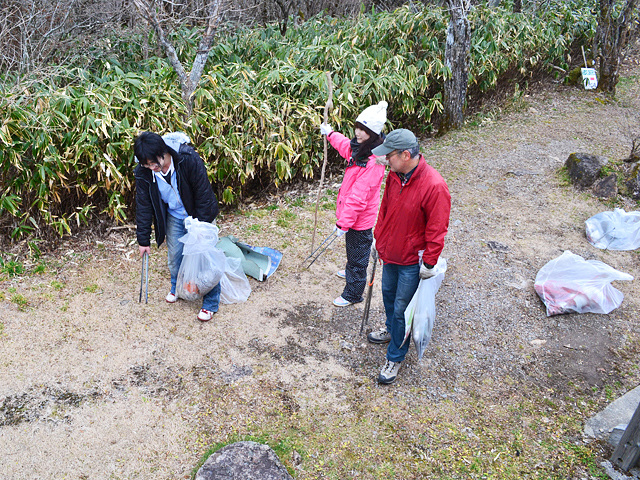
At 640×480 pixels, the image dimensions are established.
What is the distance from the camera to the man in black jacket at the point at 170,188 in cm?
296

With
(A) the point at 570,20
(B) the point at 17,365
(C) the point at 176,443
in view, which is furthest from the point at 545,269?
(A) the point at 570,20

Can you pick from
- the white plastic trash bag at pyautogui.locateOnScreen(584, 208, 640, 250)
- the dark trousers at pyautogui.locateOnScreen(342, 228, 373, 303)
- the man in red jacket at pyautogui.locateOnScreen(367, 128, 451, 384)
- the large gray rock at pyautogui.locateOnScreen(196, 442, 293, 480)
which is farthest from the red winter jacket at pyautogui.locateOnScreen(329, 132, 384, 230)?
the white plastic trash bag at pyautogui.locateOnScreen(584, 208, 640, 250)

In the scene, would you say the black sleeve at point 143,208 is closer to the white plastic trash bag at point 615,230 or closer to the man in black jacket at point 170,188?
the man in black jacket at point 170,188

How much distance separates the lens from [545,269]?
4086mm

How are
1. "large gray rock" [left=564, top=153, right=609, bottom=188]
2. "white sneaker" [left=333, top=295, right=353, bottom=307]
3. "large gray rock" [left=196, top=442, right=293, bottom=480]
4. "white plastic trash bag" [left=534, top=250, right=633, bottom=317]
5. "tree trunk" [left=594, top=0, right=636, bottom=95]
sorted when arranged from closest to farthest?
"large gray rock" [left=196, top=442, right=293, bottom=480], "white plastic trash bag" [left=534, top=250, right=633, bottom=317], "white sneaker" [left=333, top=295, right=353, bottom=307], "large gray rock" [left=564, top=153, right=609, bottom=188], "tree trunk" [left=594, top=0, right=636, bottom=95]

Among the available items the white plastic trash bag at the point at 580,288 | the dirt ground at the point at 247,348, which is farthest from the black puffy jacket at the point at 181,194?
the white plastic trash bag at the point at 580,288

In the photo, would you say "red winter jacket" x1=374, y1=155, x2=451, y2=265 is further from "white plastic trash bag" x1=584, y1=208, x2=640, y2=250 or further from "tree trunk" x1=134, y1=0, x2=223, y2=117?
"white plastic trash bag" x1=584, y1=208, x2=640, y2=250

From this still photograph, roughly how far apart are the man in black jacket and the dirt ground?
2.32 ft

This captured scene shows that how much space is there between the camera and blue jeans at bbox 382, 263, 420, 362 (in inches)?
115

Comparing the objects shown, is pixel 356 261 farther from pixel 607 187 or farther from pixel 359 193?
pixel 607 187

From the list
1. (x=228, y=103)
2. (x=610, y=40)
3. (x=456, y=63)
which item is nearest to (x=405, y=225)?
(x=228, y=103)

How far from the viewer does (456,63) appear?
23.4 ft

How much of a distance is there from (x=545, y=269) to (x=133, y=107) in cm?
370

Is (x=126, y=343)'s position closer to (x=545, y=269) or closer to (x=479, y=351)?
(x=479, y=351)
